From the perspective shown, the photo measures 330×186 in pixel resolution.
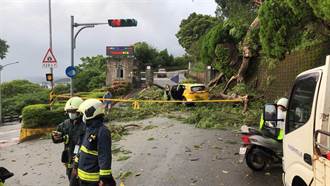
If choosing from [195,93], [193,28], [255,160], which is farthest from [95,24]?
[193,28]

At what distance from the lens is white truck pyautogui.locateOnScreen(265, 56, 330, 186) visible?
12.9ft

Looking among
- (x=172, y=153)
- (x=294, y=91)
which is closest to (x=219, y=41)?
(x=172, y=153)

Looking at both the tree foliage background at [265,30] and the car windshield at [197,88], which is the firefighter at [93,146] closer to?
the tree foliage background at [265,30]

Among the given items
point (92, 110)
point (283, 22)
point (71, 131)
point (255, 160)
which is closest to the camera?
point (92, 110)

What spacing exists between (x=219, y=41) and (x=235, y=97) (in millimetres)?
7678

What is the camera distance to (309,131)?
175 inches

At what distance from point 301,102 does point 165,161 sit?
5.50 m

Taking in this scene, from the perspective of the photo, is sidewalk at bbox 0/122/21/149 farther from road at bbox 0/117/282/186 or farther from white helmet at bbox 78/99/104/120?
white helmet at bbox 78/99/104/120

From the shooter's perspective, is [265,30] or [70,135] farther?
[265,30]

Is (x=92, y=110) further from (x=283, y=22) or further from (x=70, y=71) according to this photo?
(x=70, y=71)

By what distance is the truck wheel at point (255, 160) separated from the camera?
851cm

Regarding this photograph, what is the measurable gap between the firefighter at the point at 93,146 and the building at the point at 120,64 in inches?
1635

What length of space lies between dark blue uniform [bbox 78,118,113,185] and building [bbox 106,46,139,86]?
4154 cm

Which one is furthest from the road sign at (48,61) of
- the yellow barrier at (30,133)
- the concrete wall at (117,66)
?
the concrete wall at (117,66)
